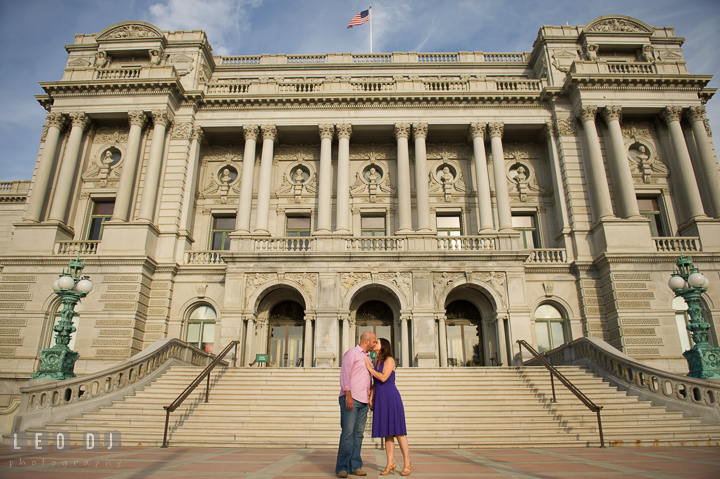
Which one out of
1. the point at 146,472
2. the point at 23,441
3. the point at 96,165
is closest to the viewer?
the point at 146,472

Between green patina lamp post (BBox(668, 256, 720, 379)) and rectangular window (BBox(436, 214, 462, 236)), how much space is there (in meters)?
13.3

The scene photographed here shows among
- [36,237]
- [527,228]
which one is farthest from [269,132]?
[527,228]

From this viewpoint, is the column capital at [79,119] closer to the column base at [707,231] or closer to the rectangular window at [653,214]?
the rectangular window at [653,214]

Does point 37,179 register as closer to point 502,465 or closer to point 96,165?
point 96,165

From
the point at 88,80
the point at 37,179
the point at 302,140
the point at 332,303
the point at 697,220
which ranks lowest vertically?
the point at 332,303

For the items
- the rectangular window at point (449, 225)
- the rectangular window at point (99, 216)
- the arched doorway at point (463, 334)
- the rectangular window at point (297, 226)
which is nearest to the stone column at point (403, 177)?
the rectangular window at point (449, 225)

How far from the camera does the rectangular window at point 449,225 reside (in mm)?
27422

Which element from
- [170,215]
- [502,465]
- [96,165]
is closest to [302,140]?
[170,215]

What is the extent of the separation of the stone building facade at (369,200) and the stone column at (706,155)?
8 centimetres

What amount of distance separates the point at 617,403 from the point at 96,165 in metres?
27.7

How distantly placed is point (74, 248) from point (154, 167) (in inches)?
223

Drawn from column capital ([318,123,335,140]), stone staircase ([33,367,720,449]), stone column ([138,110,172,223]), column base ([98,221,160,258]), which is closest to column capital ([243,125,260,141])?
column capital ([318,123,335,140])

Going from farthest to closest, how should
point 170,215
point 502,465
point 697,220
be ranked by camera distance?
point 170,215 < point 697,220 < point 502,465

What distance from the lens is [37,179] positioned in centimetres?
2516
